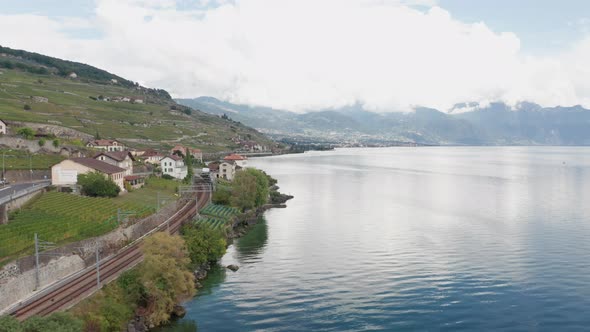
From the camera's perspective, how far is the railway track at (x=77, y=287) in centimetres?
3744

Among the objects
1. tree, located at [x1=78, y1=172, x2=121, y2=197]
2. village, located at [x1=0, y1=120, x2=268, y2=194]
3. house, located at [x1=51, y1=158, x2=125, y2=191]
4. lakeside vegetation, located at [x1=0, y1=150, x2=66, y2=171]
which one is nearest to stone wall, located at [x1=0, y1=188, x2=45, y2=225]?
tree, located at [x1=78, y1=172, x2=121, y2=197]

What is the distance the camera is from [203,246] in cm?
5912

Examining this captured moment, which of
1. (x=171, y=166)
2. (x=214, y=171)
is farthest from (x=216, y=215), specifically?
(x=214, y=171)

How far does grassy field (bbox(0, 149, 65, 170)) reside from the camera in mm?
83625

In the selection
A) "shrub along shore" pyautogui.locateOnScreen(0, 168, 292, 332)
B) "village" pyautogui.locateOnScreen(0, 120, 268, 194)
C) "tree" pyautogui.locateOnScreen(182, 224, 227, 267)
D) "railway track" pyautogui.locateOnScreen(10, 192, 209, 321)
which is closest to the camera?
"shrub along shore" pyautogui.locateOnScreen(0, 168, 292, 332)

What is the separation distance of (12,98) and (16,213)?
129204 mm

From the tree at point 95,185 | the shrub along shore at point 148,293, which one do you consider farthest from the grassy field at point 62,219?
the shrub along shore at point 148,293

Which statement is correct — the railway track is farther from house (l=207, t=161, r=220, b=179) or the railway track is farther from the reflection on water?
house (l=207, t=161, r=220, b=179)

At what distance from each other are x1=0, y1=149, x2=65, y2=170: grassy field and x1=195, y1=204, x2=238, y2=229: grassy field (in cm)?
3227

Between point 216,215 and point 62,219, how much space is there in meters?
33.7

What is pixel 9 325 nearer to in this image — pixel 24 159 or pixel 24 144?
pixel 24 159

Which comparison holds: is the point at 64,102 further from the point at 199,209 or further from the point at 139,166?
the point at 199,209

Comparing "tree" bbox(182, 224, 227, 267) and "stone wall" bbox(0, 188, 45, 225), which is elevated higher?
"stone wall" bbox(0, 188, 45, 225)

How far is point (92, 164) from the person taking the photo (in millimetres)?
81125
